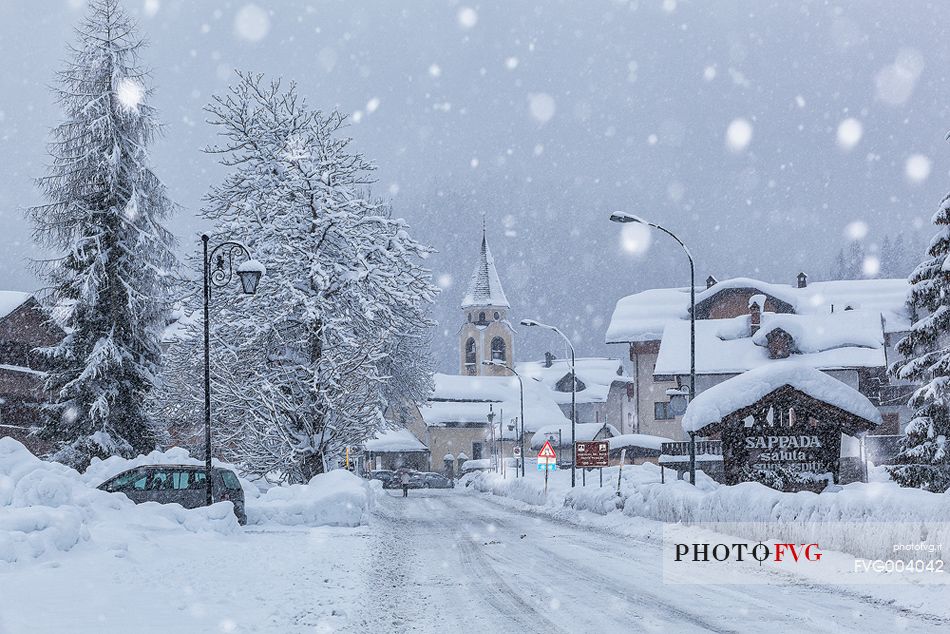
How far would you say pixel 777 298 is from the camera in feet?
206

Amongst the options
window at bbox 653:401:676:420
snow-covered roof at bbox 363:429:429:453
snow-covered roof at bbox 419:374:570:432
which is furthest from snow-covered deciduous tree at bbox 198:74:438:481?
snow-covered roof at bbox 419:374:570:432

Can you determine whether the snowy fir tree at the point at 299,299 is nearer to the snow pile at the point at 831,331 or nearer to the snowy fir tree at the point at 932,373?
the snowy fir tree at the point at 932,373

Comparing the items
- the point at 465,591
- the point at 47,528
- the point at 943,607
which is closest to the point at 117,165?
the point at 47,528

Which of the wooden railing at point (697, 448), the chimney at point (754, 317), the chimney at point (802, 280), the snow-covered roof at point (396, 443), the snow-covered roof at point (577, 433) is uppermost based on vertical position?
the chimney at point (802, 280)

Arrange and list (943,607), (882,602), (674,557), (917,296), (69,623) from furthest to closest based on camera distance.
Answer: (917,296), (674,557), (882,602), (943,607), (69,623)

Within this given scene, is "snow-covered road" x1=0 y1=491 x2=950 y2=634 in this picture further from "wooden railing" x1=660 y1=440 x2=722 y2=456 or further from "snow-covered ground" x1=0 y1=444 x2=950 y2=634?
"wooden railing" x1=660 y1=440 x2=722 y2=456

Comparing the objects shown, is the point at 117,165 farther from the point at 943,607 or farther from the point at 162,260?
the point at 943,607

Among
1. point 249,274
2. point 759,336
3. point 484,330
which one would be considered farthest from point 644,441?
point 484,330

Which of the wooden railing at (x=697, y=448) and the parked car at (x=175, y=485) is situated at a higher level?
the parked car at (x=175, y=485)

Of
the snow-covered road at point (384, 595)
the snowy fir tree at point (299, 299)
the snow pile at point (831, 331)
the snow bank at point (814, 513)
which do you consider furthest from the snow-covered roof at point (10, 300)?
the snow pile at point (831, 331)

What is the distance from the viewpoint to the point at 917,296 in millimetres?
24109

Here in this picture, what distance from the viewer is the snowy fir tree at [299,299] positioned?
29859 mm

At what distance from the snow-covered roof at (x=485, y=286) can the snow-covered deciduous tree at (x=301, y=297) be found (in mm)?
85011

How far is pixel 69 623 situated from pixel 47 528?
4923 mm
